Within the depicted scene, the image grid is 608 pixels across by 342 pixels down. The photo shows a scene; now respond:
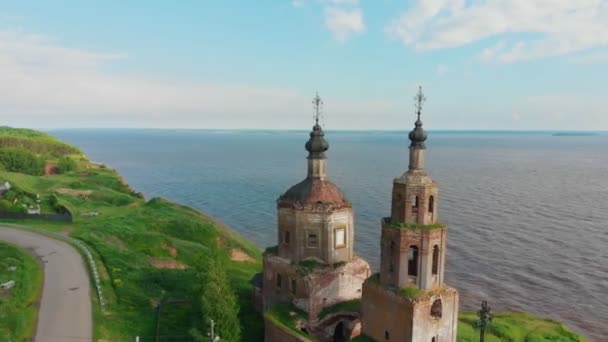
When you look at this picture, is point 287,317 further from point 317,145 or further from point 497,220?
point 497,220

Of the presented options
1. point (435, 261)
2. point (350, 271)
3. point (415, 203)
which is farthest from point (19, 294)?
point (435, 261)

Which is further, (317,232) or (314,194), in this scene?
(314,194)

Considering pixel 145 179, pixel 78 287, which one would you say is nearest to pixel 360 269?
pixel 78 287

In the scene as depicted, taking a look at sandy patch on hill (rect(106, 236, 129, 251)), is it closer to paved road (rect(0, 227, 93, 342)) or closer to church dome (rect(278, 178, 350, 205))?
paved road (rect(0, 227, 93, 342))

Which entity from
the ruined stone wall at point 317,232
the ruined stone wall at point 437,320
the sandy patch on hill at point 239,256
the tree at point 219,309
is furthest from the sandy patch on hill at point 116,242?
the ruined stone wall at point 437,320

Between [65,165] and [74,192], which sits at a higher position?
[65,165]

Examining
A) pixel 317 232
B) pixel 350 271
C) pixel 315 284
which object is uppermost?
pixel 317 232

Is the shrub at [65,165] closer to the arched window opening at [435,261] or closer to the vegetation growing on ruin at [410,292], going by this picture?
the vegetation growing on ruin at [410,292]

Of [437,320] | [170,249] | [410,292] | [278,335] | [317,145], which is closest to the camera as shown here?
[410,292]
